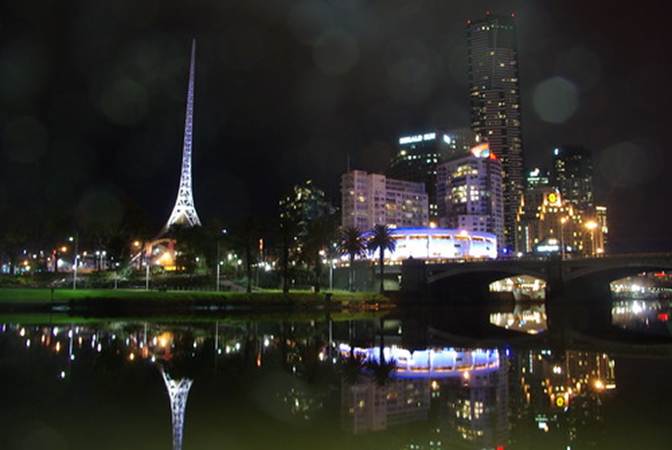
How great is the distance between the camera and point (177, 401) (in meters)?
18.5

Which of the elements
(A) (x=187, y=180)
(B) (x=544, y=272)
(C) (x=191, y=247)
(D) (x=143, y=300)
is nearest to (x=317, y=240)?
(C) (x=191, y=247)

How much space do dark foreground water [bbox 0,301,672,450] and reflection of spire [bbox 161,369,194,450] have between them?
5 cm

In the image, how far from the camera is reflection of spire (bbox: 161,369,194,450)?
47.5 feet

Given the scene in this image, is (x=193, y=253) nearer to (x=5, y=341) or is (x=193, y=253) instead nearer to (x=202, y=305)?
(x=202, y=305)

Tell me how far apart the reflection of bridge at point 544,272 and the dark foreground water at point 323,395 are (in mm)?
64029

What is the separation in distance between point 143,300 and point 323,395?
53.9 metres

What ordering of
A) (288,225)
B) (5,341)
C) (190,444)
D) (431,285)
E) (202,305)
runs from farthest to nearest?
(431,285)
(288,225)
(202,305)
(5,341)
(190,444)

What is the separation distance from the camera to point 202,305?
73438 millimetres

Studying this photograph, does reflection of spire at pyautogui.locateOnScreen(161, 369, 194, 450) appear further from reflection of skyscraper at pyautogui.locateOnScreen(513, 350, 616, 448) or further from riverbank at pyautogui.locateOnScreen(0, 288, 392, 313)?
riverbank at pyautogui.locateOnScreen(0, 288, 392, 313)

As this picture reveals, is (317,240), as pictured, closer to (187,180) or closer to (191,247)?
(191,247)

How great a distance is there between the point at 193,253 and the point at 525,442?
9888 centimetres

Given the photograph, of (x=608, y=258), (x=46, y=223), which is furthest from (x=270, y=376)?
(x=46, y=223)

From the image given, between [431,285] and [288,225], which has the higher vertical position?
[288,225]

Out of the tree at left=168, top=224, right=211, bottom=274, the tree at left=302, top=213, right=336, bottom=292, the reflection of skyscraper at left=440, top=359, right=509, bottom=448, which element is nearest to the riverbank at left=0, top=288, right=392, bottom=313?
the tree at left=302, top=213, right=336, bottom=292
